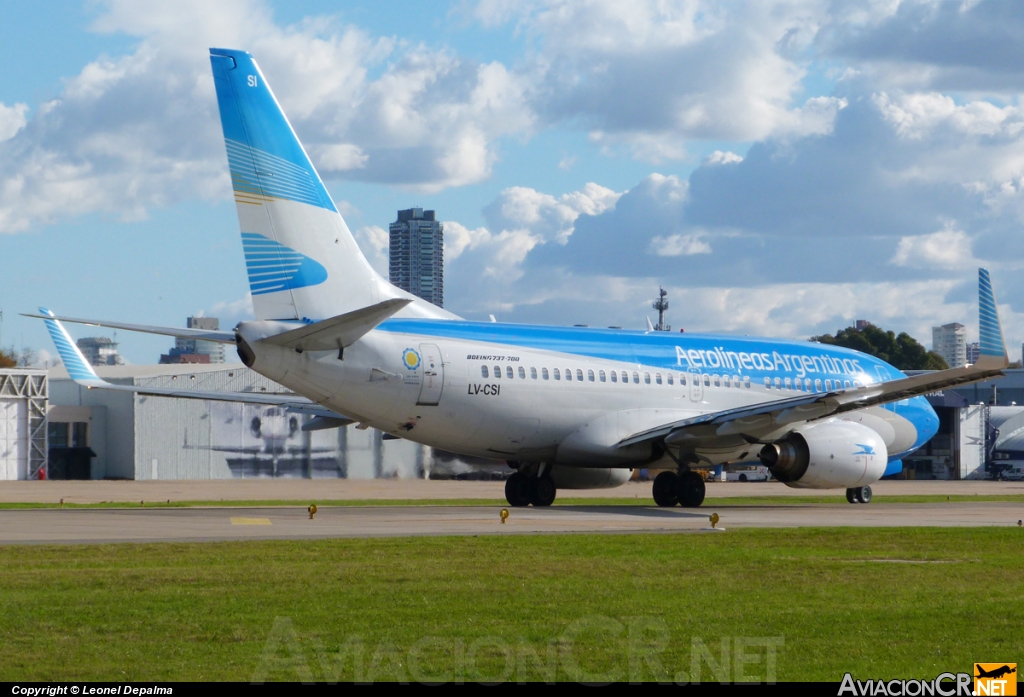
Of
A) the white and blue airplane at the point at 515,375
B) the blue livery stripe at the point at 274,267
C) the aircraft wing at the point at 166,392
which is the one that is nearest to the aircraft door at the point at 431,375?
the white and blue airplane at the point at 515,375

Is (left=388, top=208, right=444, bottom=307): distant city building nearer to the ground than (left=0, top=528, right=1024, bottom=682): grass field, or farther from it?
farther from it

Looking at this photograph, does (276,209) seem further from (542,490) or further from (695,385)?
(695,385)

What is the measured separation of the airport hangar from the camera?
65500 mm

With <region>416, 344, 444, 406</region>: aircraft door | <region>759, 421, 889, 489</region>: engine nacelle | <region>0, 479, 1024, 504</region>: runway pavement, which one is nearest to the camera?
<region>416, 344, 444, 406</region>: aircraft door

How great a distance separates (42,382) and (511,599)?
62.2 meters

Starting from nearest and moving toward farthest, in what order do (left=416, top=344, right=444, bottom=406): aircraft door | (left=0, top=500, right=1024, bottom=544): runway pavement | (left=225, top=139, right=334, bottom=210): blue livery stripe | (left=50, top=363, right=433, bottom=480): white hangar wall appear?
(left=0, top=500, right=1024, bottom=544): runway pavement
(left=225, top=139, right=334, bottom=210): blue livery stripe
(left=416, top=344, right=444, bottom=406): aircraft door
(left=50, top=363, right=433, bottom=480): white hangar wall

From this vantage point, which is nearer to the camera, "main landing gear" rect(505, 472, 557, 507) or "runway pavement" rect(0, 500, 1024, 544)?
"runway pavement" rect(0, 500, 1024, 544)

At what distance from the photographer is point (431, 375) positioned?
2847 centimetres

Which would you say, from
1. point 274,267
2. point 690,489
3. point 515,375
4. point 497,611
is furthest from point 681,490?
point 497,611

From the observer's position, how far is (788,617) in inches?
473

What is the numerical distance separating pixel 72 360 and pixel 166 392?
436 centimetres

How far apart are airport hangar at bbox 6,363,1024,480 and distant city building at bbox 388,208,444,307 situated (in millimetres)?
88160

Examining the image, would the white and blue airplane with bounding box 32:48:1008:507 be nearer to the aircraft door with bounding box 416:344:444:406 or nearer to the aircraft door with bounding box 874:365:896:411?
the aircraft door with bounding box 416:344:444:406

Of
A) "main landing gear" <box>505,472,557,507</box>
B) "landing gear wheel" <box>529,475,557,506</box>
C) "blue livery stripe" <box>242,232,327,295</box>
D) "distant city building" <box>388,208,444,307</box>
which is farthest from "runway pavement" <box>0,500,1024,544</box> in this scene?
"distant city building" <box>388,208,444,307</box>
